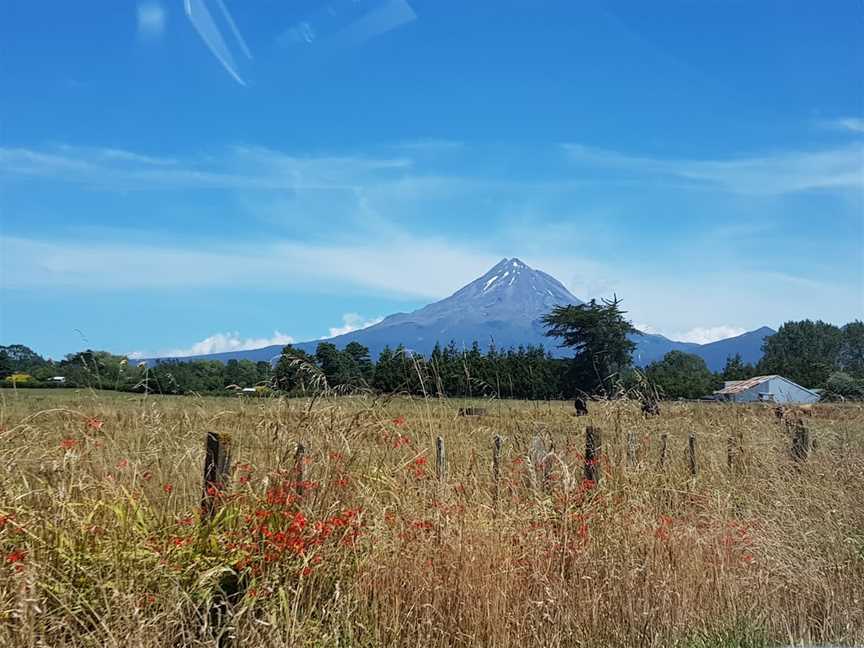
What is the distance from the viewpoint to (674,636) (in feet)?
14.3

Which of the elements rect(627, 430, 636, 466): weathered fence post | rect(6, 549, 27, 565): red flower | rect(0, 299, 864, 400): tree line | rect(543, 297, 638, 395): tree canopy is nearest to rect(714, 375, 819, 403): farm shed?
rect(543, 297, 638, 395): tree canopy

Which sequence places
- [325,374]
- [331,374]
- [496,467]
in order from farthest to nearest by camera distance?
1. [331,374]
2. [325,374]
3. [496,467]

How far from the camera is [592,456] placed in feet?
20.6

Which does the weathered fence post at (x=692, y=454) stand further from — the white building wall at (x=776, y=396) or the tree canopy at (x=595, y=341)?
the white building wall at (x=776, y=396)

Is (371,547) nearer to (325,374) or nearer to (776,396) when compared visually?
(325,374)

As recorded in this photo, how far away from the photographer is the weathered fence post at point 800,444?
8.44 meters

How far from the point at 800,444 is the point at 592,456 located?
3.70 m

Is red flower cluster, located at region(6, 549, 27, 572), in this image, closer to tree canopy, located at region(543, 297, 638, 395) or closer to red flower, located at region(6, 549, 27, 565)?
red flower, located at region(6, 549, 27, 565)

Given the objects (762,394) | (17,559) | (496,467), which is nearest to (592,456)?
(496,467)

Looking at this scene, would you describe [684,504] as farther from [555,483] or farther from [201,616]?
[201,616]

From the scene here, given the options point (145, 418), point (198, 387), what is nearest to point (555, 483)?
point (145, 418)

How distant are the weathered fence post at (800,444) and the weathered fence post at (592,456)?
3381mm

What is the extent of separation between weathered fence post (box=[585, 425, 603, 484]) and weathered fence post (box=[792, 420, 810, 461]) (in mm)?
3381

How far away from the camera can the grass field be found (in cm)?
390
